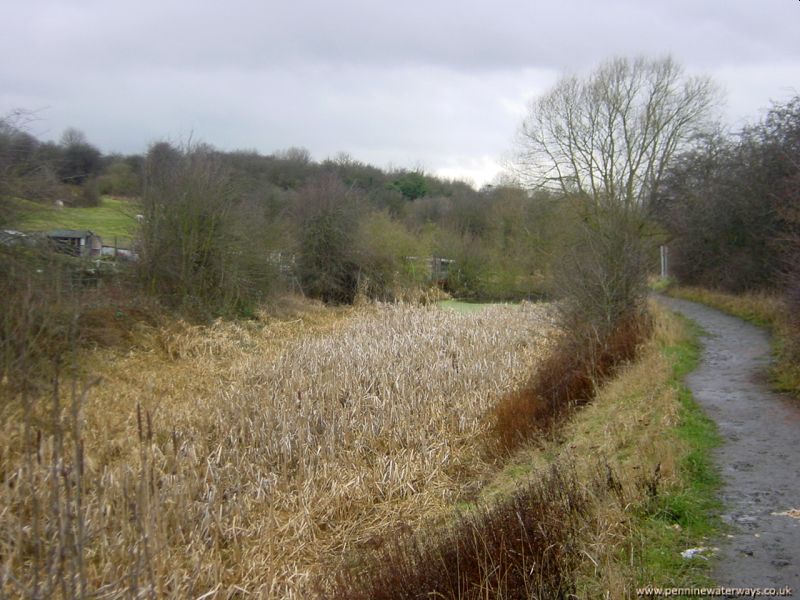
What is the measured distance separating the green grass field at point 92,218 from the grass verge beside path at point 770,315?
492 inches

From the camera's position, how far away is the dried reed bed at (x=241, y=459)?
455 cm

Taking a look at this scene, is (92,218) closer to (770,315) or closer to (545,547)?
(770,315)

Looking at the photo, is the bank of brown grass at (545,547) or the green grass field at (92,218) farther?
the green grass field at (92,218)

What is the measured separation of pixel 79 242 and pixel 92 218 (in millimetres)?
7316

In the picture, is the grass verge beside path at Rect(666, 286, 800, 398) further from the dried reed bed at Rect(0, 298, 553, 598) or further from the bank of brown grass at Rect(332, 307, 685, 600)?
Result: the bank of brown grass at Rect(332, 307, 685, 600)

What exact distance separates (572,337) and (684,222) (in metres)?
16.9

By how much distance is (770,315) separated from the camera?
→ 1934 cm

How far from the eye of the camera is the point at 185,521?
7715mm

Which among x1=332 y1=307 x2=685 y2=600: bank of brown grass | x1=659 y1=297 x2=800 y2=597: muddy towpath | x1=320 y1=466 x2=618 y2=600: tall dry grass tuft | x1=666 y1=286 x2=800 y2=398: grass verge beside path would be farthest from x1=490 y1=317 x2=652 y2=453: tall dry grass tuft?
x1=320 y1=466 x2=618 y2=600: tall dry grass tuft

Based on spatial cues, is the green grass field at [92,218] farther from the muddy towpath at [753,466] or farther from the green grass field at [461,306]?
the green grass field at [461,306]

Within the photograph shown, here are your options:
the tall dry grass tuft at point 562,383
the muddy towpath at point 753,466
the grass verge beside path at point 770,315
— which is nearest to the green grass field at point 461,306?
the grass verge beside path at point 770,315

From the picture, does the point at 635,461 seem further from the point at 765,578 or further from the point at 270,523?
the point at 270,523

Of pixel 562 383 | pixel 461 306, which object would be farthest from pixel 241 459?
pixel 461 306

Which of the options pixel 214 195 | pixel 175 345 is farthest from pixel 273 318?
pixel 175 345
